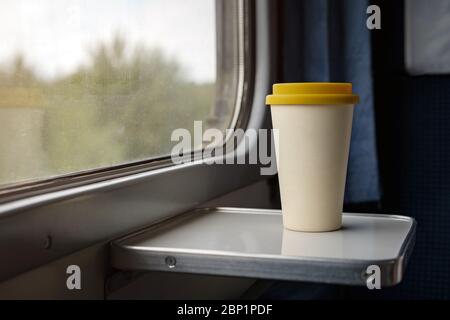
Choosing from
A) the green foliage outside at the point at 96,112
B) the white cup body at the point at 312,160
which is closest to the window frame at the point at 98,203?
the green foliage outside at the point at 96,112

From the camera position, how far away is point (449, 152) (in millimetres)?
2004

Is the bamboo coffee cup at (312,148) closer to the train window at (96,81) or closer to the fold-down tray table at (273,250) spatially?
the fold-down tray table at (273,250)

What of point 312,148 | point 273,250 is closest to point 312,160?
point 312,148

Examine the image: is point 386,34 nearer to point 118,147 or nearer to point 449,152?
point 449,152

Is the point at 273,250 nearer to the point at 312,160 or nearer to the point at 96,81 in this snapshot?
the point at 312,160

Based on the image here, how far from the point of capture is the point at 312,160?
3.22 ft

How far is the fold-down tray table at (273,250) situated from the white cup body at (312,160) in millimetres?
30

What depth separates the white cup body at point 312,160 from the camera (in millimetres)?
969

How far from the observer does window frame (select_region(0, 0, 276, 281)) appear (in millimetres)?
793

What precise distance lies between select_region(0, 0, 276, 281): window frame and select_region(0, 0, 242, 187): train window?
0.14 ft

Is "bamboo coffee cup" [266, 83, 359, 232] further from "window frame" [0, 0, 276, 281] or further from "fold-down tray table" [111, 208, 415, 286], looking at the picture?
"window frame" [0, 0, 276, 281]

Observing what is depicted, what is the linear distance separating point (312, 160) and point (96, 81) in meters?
0.40
